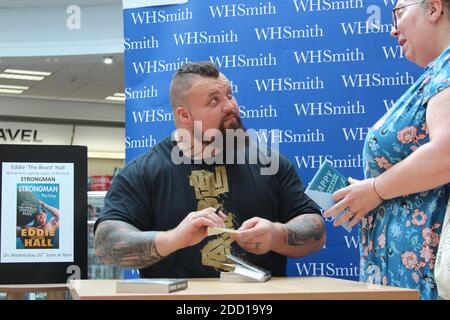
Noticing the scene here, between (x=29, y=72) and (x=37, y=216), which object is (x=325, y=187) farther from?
(x=29, y=72)

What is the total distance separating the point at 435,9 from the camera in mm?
1863

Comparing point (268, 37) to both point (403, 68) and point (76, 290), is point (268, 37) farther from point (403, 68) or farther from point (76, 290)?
point (76, 290)

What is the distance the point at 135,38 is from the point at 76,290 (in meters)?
1.63

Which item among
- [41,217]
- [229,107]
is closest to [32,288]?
[41,217]

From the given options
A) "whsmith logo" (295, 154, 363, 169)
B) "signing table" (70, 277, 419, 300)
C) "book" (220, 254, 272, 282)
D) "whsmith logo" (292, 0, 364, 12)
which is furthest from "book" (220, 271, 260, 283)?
"whsmith logo" (292, 0, 364, 12)

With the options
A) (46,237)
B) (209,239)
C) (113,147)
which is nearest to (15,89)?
(113,147)

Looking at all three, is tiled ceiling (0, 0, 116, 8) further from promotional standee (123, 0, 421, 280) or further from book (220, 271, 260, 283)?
book (220, 271, 260, 283)

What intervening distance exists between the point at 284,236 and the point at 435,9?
2.74 feet

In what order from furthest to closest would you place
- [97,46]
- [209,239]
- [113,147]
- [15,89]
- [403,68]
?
1. [113,147]
2. [15,89]
3. [97,46]
4. [403,68]
5. [209,239]

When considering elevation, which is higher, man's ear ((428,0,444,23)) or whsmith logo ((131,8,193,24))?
whsmith logo ((131,8,193,24))

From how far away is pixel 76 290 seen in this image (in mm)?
1547

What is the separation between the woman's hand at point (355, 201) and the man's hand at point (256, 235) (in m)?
0.21

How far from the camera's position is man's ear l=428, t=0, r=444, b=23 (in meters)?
1.85

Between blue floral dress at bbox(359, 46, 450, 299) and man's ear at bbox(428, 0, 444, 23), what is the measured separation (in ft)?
0.42
